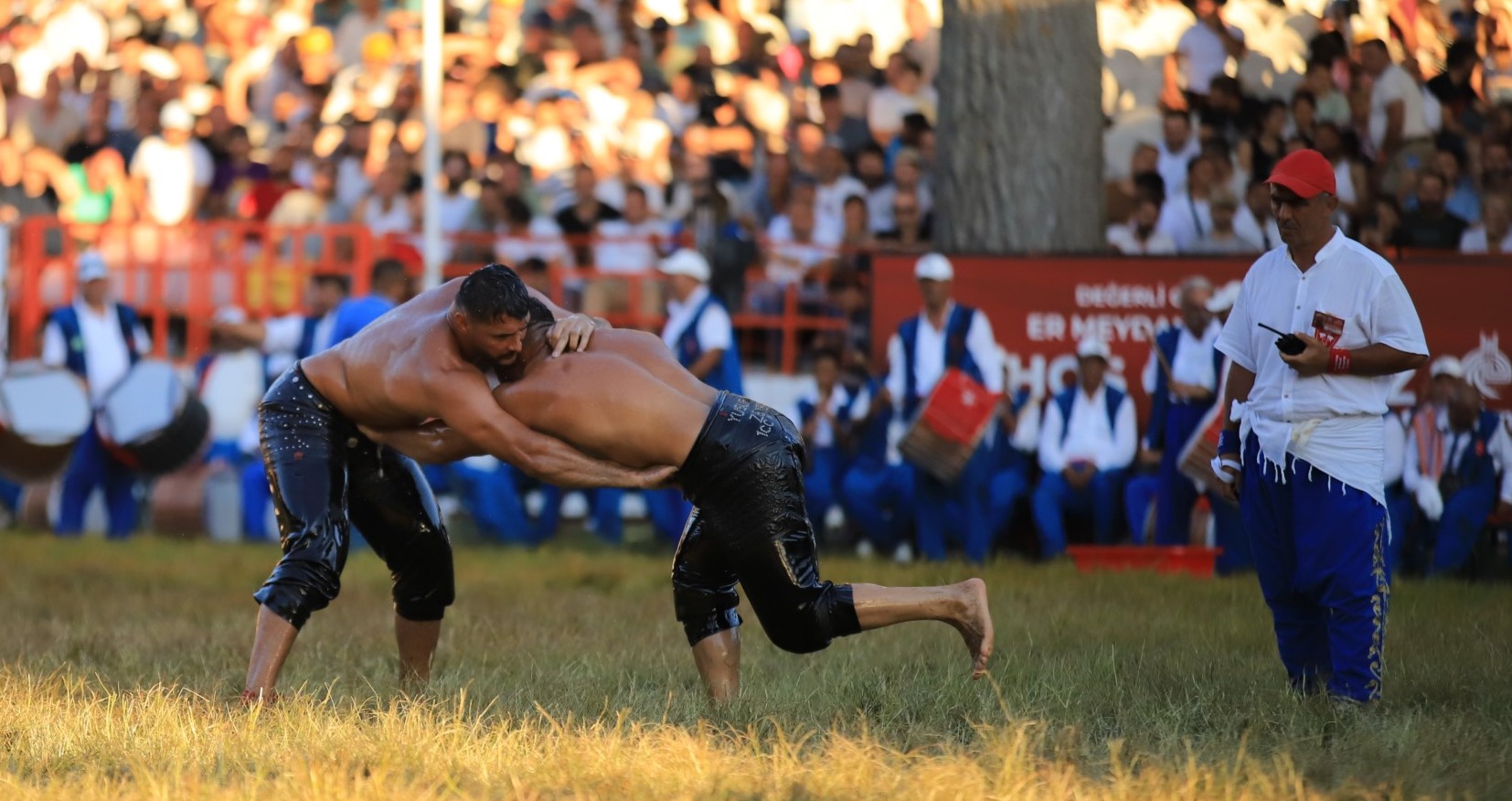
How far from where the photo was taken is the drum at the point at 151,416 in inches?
469

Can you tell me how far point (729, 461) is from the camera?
5980mm

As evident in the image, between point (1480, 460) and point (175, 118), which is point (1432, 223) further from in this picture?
point (175, 118)

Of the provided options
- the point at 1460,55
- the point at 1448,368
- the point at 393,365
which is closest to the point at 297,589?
the point at 393,365

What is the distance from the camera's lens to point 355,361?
6.34 metres

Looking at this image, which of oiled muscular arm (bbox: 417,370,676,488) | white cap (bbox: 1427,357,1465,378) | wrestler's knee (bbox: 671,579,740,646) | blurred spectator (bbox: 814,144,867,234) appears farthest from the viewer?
blurred spectator (bbox: 814,144,867,234)

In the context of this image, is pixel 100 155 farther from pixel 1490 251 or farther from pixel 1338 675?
pixel 1338 675

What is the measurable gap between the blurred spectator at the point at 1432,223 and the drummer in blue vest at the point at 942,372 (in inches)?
104

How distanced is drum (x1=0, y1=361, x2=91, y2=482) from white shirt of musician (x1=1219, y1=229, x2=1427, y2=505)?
27.1 feet

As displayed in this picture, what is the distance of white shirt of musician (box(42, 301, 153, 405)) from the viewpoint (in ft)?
39.7

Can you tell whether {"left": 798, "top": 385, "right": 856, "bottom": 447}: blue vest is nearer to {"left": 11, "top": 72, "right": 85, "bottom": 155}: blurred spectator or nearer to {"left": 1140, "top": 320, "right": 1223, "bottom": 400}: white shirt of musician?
{"left": 1140, "top": 320, "right": 1223, "bottom": 400}: white shirt of musician

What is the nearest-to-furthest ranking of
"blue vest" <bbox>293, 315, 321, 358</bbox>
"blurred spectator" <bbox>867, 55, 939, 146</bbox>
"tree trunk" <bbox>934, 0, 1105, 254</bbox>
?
"blue vest" <bbox>293, 315, 321, 358</bbox> → "tree trunk" <bbox>934, 0, 1105, 254</bbox> → "blurred spectator" <bbox>867, 55, 939, 146</bbox>

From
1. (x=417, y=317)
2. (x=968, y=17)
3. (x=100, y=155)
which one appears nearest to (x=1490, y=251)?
(x=968, y=17)

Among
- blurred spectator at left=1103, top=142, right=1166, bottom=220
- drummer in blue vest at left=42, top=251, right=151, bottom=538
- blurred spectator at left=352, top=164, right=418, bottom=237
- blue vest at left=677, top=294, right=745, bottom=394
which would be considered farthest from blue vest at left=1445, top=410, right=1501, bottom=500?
drummer in blue vest at left=42, top=251, right=151, bottom=538

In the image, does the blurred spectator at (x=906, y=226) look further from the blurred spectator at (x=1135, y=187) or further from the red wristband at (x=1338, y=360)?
the red wristband at (x=1338, y=360)
